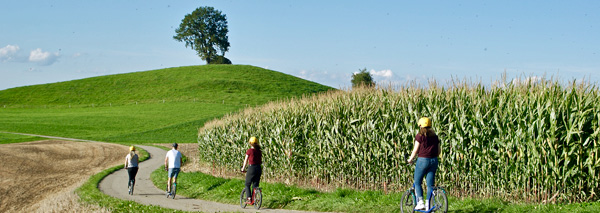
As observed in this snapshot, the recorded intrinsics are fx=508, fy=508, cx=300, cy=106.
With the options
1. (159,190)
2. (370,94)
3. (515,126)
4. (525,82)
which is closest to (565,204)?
(515,126)

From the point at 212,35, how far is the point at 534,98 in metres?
132

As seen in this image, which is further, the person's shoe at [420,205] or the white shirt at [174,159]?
the white shirt at [174,159]

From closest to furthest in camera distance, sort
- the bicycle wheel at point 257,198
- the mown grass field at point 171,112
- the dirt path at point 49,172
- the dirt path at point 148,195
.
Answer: the mown grass field at point 171,112 → the bicycle wheel at point 257,198 → the dirt path at point 148,195 → the dirt path at point 49,172

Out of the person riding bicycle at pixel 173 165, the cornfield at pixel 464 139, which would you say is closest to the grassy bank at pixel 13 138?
the person riding bicycle at pixel 173 165

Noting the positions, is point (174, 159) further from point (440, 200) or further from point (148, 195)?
point (440, 200)

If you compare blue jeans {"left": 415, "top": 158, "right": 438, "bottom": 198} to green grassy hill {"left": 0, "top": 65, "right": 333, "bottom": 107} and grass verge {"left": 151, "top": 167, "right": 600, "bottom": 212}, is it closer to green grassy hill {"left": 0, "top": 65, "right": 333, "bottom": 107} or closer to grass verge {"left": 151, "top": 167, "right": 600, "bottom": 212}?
grass verge {"left": 151, "top": 167, "right": 600, "bottom": 212}

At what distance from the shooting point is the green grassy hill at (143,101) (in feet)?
213

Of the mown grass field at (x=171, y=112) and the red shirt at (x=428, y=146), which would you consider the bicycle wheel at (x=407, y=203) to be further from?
the red shirt at (x=428, y=146)

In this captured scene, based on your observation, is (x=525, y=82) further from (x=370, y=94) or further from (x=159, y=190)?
(x=159, y=190)

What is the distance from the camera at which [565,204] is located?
1248 cm

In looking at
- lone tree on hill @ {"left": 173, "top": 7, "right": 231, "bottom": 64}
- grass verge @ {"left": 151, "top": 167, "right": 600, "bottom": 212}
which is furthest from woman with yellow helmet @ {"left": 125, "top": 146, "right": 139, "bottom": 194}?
lone tree on hill @ {"left": 173, "top": 7, "right": 231, "bottom": 64}

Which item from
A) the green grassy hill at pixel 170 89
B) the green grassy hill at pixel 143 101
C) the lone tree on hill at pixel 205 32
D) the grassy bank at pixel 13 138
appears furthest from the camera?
the lone tree on hill at pixel 205 32

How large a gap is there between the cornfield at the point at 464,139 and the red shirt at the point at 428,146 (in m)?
3.49

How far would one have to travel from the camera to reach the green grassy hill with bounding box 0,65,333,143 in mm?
65000
